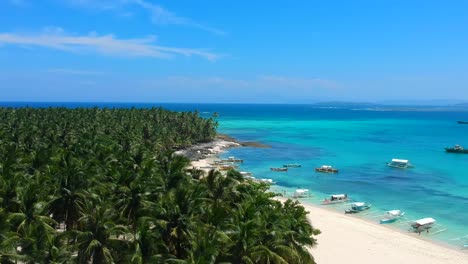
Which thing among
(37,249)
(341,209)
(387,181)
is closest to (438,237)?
(341,209)

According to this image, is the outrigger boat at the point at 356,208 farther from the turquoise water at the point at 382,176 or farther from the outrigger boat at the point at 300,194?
the outrigger boat at the point at 300,194

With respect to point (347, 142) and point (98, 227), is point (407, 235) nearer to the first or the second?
point (98, 227)

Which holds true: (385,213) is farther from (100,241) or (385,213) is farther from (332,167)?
(100,241)

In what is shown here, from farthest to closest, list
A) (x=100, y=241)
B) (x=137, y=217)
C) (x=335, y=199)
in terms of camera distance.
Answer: (x=335, y=199)
(x=137, y=217)
(x=100, y=241)

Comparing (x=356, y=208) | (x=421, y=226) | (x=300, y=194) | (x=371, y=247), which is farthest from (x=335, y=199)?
(x=371, y=247)

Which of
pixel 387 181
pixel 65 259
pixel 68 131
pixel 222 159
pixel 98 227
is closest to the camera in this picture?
pixel 65 259

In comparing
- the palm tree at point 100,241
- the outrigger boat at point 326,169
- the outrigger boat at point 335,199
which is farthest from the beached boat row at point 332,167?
the palm tree at point 100,241
